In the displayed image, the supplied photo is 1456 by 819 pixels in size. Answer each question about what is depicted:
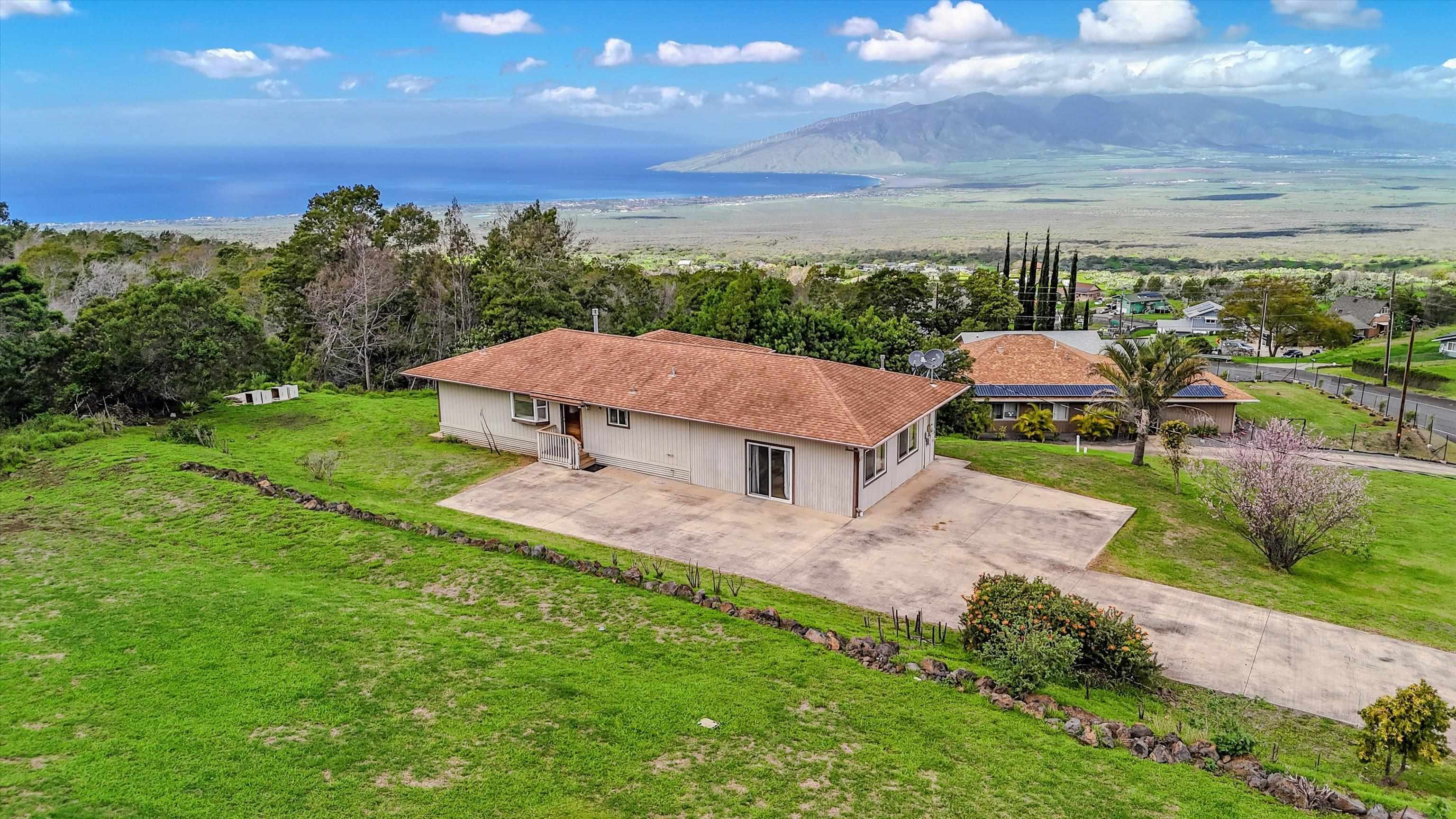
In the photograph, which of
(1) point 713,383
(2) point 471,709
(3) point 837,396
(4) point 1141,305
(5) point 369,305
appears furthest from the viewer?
(4) point 1141,305

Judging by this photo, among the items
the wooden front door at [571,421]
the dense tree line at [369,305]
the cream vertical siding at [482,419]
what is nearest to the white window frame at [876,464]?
the wooden front door at [571,421]

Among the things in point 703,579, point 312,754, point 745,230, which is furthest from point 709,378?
point 745,230

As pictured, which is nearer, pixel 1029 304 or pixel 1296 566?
pixel 1296 566

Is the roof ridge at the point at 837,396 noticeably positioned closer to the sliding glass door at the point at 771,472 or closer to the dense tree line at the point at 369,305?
the sliding glass door at the point at 771,472

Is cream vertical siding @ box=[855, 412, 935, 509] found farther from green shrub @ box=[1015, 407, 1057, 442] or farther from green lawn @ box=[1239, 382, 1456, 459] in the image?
green lawn @ box=[1239, 382, 1456, 459]

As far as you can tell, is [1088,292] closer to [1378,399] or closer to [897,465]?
[1378,399]

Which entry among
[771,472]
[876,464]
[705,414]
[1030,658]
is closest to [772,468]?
[771,472]
